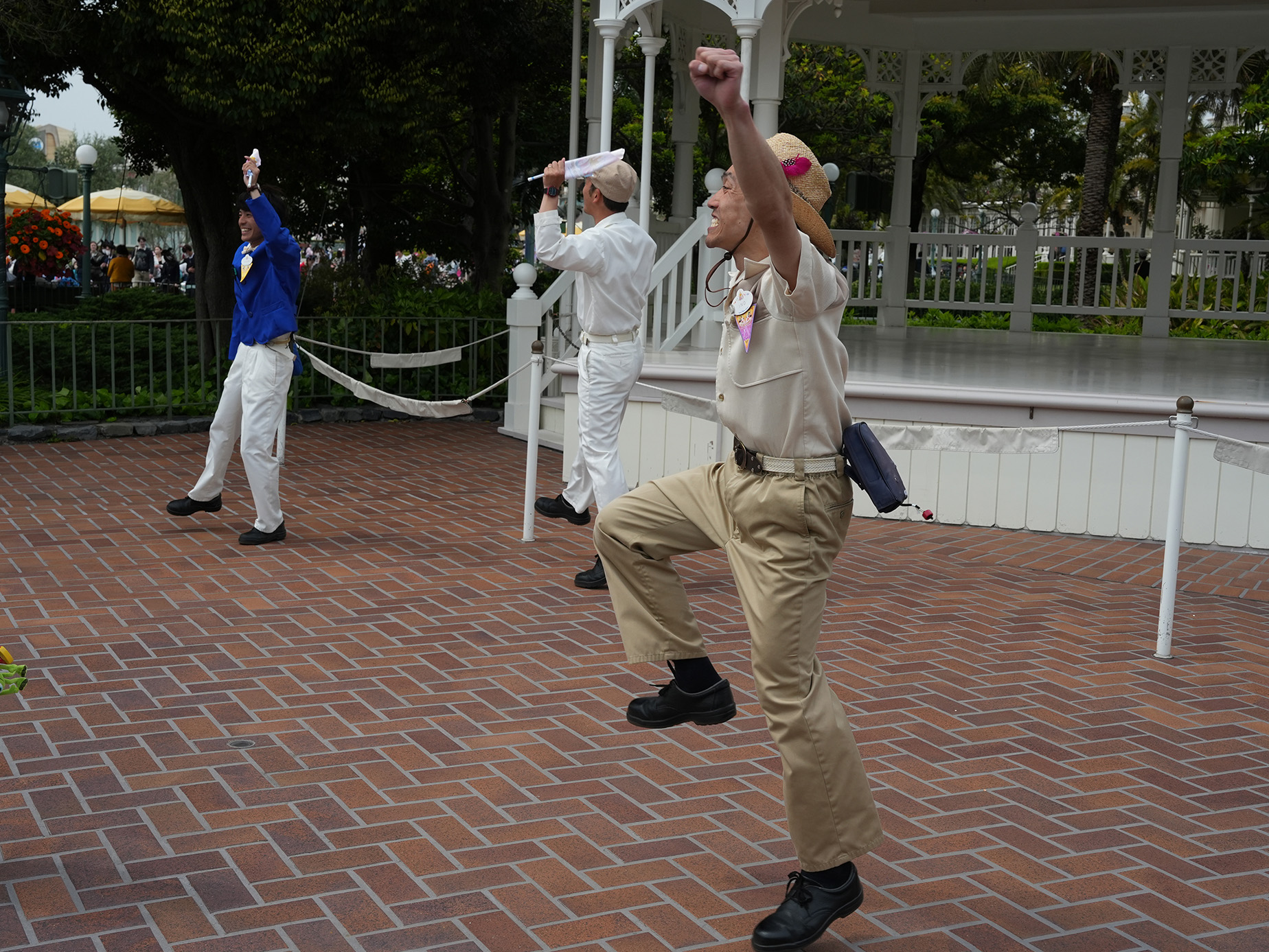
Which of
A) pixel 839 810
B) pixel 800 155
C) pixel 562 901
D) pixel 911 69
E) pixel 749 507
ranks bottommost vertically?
pixel 562 901

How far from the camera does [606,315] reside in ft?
22.2

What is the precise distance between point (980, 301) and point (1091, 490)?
8.36 m

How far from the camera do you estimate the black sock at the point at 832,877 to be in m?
3.30

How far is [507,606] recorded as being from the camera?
642cm

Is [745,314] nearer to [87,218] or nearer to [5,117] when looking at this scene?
[5,117]

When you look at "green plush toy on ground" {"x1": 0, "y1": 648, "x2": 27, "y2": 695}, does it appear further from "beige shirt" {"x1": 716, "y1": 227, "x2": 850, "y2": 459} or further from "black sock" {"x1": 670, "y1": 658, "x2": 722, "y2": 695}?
"beige shirt" {"x1": 716, "y1": 227, "x2": 850, "y2": 459}

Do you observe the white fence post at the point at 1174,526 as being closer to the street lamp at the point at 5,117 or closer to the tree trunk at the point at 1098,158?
the street lamp at the point at 5,117

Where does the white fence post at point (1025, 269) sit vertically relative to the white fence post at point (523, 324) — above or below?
above

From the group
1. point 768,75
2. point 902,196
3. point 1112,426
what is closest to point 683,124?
point 902,196

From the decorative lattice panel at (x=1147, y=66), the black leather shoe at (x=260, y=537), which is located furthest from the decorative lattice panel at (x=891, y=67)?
the black leather shoe at (x=260, y=537)

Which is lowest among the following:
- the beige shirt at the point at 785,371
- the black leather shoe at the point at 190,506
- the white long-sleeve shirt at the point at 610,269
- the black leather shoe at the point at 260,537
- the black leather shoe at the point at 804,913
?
the black leather shoe at the point at 804,913

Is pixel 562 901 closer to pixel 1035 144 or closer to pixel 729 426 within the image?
pixel 729 426

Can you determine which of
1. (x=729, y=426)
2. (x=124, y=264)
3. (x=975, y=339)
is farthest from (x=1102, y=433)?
(x=124, y=264)

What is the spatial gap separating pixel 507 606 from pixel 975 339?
1074 cm
